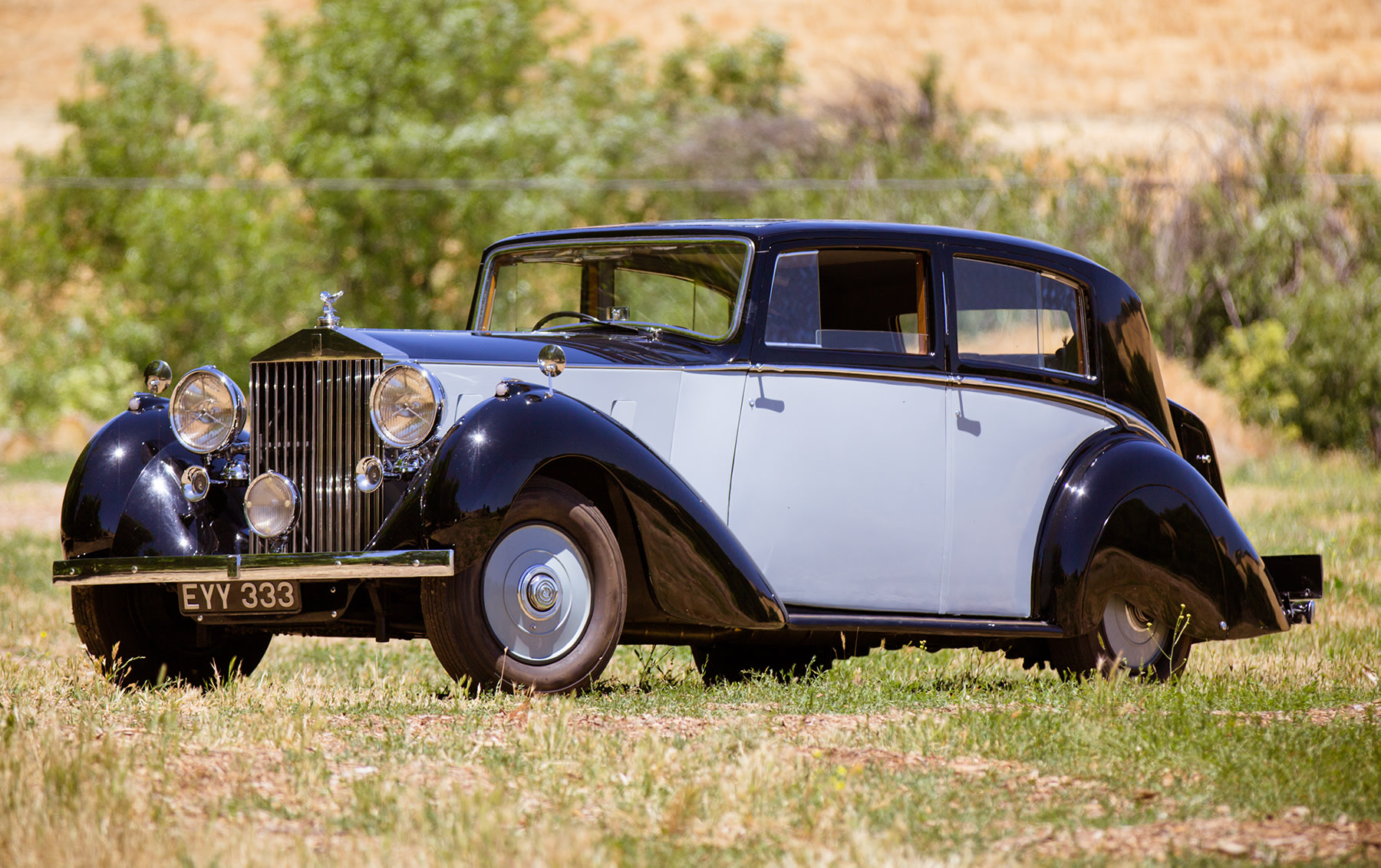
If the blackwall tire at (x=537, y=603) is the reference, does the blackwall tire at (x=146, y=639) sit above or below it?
below

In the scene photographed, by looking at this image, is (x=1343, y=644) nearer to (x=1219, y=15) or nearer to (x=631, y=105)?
(x=631, y=105)

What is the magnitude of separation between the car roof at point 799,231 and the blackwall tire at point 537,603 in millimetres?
1405

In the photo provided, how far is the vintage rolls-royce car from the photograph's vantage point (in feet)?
16.5

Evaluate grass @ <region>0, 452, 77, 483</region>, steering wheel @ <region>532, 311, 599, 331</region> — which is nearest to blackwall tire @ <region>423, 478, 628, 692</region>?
steering wheel @ <region>532, 311, 599, 331</region>

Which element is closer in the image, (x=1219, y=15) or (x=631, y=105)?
(x=631, y=105)

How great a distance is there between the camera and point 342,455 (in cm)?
529

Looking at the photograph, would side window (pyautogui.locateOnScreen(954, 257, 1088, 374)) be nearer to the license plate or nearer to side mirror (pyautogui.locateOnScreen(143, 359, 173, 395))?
the license plate

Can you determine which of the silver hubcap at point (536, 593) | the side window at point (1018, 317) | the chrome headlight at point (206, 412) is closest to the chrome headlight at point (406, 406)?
the silver hubcap at point (536, 593)

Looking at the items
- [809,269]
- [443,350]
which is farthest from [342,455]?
[809,269]

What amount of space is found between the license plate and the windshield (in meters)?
1.79

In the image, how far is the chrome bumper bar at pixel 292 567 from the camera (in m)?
4.71

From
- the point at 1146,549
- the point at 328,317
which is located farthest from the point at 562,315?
the point at 1146,549

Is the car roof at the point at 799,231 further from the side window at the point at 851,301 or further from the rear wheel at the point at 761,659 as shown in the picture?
the rear wheel at the point at 761,659

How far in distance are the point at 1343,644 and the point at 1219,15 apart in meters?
55.3
